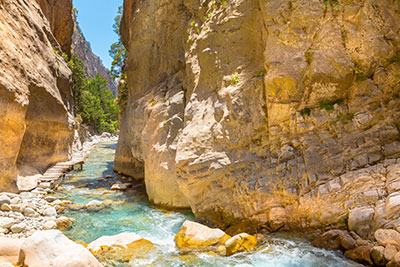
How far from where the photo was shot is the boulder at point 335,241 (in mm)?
5676

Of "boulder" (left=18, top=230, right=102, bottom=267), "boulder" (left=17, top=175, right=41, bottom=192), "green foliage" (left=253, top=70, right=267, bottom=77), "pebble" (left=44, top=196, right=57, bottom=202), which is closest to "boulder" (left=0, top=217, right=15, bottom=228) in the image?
"pebble" (left=44, top=196, right=57, bottom=202)

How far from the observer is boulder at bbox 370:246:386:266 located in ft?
16.6

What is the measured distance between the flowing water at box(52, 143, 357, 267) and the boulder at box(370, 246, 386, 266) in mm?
498

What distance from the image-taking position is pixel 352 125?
6824mm

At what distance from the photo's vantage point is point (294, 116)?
745 cm

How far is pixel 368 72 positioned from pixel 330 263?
203 inches

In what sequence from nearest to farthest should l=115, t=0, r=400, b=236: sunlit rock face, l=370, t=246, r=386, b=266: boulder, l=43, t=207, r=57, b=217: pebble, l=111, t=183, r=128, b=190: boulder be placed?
l=370, t=246, r=386, b=266: boulder
l=115, t=0, r=400, b=236: sunlit rock face
l=43, t=207, r=57, b=217: pebble
l=111, t=183, r=128, b=190: boulder

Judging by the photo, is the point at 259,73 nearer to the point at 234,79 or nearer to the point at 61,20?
the point at 234,79

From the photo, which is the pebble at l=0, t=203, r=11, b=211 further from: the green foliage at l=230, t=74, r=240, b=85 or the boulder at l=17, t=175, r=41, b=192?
the green foliage at l=230, t=74, r=240, b=85

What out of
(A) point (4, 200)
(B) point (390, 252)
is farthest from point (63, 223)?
(B) point (390, 252)

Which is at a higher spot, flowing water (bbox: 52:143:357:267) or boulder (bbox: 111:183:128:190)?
boulder (bbox: 111:183:128:190)

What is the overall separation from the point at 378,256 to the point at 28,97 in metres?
13.8

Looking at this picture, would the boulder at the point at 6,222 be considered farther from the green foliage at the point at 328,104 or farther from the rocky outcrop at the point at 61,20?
the rocky outcrop at the point at 61,20

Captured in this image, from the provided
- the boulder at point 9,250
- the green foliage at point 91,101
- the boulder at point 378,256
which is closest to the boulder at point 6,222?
the boulder at point 9,250
